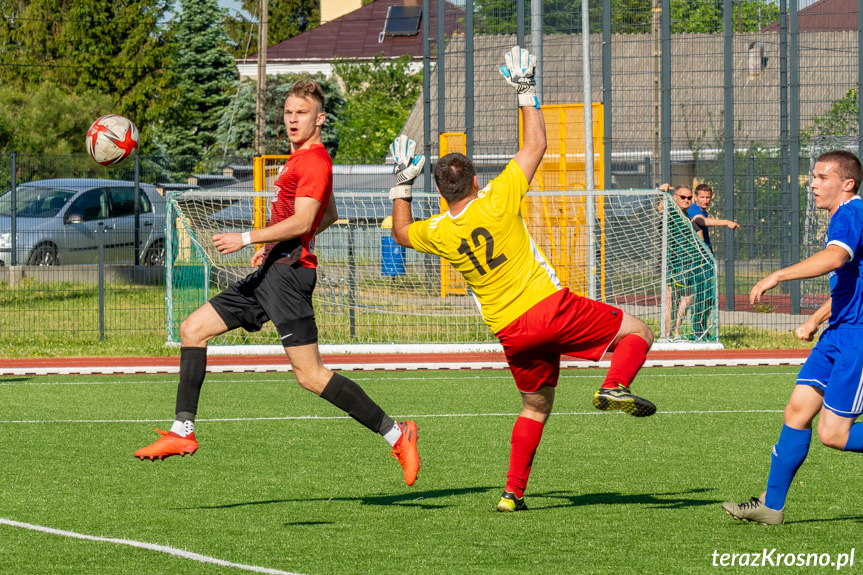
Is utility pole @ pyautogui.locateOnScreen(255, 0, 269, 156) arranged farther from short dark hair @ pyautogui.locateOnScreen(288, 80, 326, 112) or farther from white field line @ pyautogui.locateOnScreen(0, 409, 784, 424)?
short dark hair @ pyautogui.locateOnScreen(288, 80, 326, 112)

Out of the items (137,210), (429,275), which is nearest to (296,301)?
(429,275)

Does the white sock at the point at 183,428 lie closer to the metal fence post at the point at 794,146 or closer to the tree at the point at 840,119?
the metal fence post at the point at 794,146

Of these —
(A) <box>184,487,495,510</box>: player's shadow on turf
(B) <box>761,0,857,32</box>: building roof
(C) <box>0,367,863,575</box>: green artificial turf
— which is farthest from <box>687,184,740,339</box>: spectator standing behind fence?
(A) <box>184,487,495,510</box>: player's shadow on turf

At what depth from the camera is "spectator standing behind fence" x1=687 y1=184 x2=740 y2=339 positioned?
15.0 m

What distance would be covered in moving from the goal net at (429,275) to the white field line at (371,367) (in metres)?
1.33

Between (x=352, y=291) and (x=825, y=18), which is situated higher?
(x=825, y=18)

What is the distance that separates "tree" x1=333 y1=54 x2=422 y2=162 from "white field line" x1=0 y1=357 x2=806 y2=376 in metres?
31.9

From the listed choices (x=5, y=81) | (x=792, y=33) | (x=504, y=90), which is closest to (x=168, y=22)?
(x=5, y=81)

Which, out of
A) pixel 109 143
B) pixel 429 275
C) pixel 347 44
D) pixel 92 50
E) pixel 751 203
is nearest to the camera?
pixel 109 143

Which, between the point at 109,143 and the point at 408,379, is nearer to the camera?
the point at 408,379

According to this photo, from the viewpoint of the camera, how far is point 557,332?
229 inches

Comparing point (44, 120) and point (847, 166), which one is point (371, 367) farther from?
point (44, 120)

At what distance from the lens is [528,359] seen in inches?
237

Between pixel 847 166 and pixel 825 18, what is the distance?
1700 centimetres
